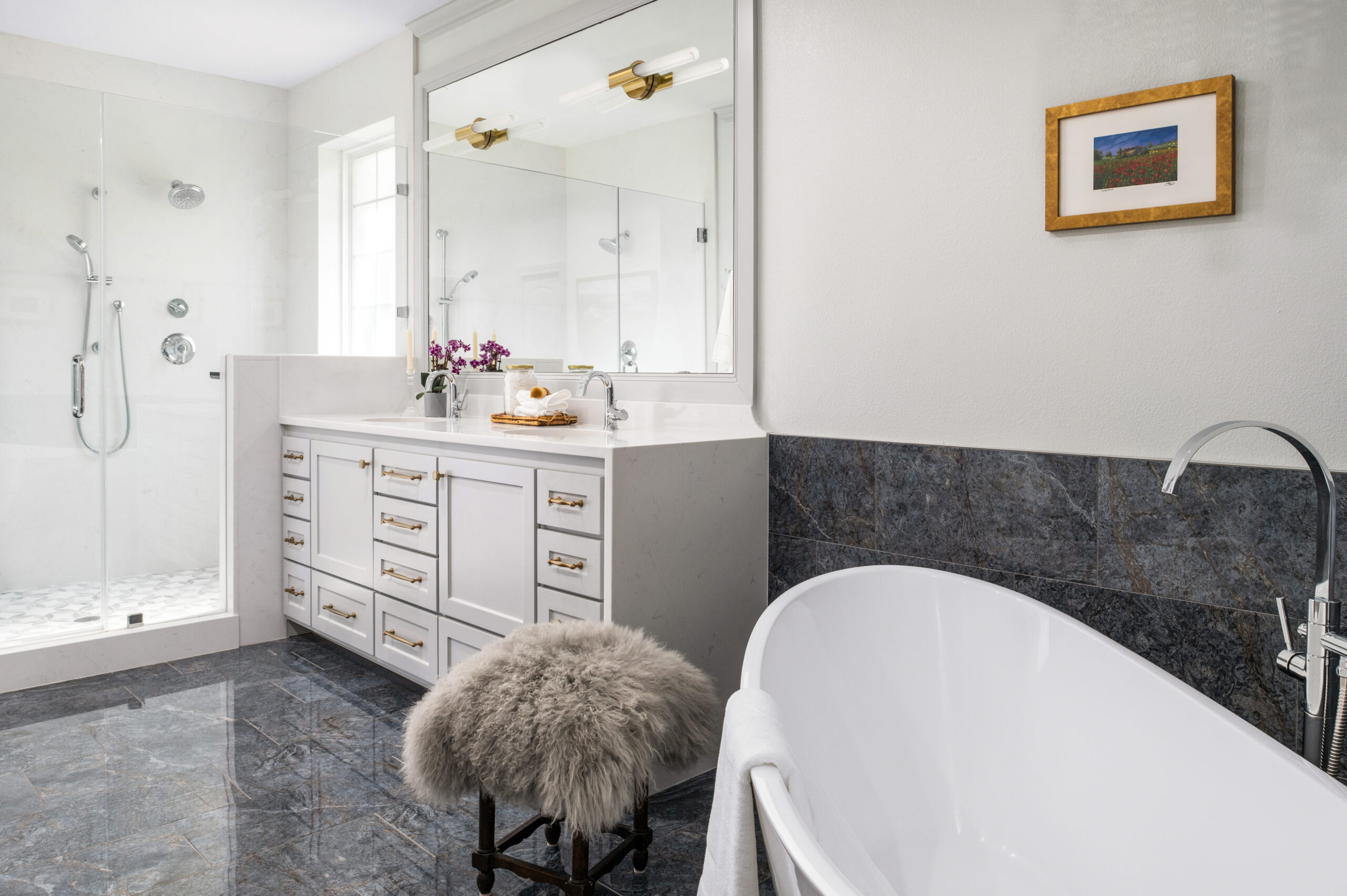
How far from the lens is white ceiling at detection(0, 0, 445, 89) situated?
3.48 meters

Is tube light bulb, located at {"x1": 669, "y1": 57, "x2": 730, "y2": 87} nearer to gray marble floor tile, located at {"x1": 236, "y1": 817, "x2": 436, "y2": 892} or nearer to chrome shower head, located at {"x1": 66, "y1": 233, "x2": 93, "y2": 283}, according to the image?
chrome shower head, located at {"x1": 66, "y1": 233, "x2": 93, "y2": 283}

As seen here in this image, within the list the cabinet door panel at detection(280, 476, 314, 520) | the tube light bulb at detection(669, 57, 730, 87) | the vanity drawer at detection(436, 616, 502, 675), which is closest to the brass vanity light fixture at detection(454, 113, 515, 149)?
the tube light bulb at detection(669, 57, 730, 87)

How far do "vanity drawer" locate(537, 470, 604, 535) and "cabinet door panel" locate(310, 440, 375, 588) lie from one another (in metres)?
0.92

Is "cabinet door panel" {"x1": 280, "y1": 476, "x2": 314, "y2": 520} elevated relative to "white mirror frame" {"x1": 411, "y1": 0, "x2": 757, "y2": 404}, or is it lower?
lower

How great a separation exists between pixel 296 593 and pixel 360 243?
4.99 ft

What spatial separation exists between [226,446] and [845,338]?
2.38 meters

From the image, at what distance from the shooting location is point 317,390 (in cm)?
341

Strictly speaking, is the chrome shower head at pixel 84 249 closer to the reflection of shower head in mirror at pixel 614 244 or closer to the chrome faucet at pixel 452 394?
the chrome faucet at pixel 452 394

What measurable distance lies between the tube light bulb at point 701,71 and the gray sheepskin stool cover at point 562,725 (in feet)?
5.50

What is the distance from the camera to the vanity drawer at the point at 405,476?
261cm

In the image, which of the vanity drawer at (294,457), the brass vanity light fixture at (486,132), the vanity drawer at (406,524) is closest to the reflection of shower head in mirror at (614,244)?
the brass vanity light fixture at (486,132)

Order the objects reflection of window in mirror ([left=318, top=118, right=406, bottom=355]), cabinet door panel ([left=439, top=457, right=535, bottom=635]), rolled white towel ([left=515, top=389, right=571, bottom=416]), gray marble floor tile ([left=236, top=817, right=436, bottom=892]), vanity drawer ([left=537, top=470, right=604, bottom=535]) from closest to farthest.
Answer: gray marble floor tile ([left=236, top=817, right=436, bottom=892]), vanity drawer ([left=537, top=470, right=604, bottom=535]), cabinet door panel ([left=439, top=457, right=535, bottom=635]), rolled white towel ([left=515, top=389, right=571, bottom=416]), reflection of window in mirror ([left=318, top=118, right=406, bottom=355])

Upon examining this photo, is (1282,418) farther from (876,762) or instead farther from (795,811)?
(795,811)

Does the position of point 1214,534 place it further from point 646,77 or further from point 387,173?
point 387,173
